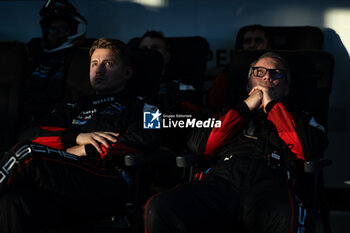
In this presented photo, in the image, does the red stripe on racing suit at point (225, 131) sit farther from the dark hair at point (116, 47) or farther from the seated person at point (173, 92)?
the dark hair at point (116, 47)

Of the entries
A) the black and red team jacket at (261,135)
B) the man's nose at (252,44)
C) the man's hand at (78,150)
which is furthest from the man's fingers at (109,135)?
the man's nose at (252,44)

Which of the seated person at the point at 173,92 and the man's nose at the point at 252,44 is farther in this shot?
the man's nose at the point at 252,44

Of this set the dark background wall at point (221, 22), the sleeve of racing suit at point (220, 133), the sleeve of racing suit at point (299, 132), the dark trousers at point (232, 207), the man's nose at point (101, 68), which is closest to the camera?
the dark trousers at point (232, 207)

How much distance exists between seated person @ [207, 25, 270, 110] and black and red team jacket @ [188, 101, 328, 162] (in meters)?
0.70

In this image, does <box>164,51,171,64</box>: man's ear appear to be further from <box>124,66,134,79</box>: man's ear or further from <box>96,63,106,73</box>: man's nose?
<box>96,63,106,73</box>: man's nose

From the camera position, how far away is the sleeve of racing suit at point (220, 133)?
76.2 inches

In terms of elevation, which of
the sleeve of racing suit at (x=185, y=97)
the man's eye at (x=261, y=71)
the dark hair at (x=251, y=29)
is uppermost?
the dark hair at (x=251, y=29)

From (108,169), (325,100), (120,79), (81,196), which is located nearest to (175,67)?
(120,79)

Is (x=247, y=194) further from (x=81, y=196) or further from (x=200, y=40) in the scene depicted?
(x=200, y=40)

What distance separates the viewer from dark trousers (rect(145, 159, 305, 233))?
147 cm

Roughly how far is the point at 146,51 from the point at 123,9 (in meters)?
1.31

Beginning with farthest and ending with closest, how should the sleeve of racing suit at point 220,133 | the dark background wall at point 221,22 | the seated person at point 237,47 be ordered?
1. the dark background wall at point 221,22
2. the seated person at point 237,47
3. the sleeve of racing suit at point 220,133

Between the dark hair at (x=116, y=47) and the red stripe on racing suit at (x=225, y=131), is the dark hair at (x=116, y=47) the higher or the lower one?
the higher one

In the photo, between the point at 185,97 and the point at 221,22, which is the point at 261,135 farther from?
the point at 221,22
